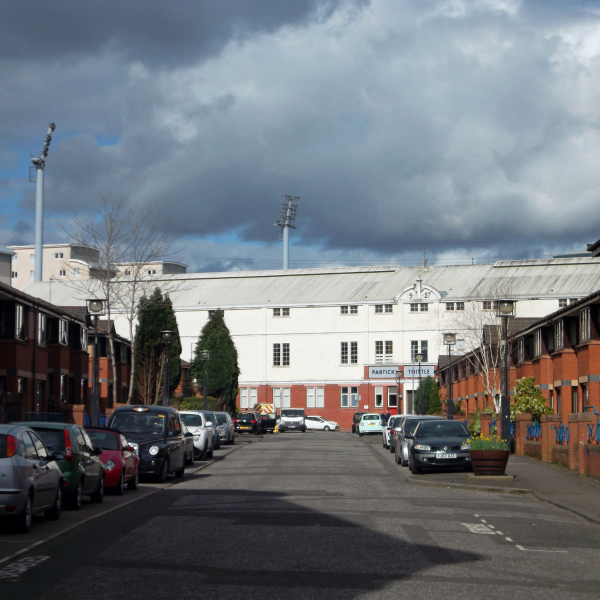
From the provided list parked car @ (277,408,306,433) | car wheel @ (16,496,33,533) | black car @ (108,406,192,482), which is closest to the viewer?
car wheel @ (16,496,33,533)

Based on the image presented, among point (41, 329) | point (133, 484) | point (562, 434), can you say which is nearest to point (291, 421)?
point (41, 329)

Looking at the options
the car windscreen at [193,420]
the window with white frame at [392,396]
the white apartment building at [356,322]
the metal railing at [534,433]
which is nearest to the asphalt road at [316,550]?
the metal railing at [534,433]

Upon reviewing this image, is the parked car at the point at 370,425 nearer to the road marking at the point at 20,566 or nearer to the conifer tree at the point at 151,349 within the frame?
the conifer tree at the point at 151,349

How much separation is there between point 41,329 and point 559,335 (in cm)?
2141

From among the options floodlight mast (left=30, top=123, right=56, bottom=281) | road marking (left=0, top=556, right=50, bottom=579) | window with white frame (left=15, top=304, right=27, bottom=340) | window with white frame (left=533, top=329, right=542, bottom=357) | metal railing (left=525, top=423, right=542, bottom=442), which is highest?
floodlight mast (left=30, top=123, right=56, bottom=281)

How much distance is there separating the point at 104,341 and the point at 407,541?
43508 millimetres

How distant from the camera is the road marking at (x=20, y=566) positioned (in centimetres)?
915

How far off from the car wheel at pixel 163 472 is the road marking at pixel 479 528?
9.67 meters

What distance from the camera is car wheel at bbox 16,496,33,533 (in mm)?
12180

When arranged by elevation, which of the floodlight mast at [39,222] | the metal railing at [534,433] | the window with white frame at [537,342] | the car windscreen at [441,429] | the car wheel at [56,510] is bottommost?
the car wheel at [56,510]

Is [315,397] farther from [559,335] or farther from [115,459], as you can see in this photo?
[115,459]

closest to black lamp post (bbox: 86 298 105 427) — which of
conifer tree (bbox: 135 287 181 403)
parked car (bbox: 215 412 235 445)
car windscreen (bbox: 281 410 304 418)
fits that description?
parked car (bbox: 215 412 235 445)

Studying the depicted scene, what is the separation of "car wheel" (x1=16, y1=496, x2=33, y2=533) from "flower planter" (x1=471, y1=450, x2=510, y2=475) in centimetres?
A: 1260

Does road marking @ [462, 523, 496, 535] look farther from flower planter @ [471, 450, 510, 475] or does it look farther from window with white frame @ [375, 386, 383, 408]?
window with white frame @ [375, 386, 383, 408]
